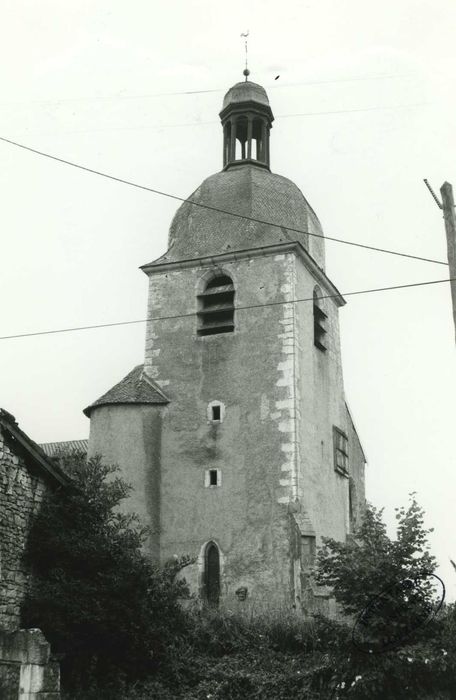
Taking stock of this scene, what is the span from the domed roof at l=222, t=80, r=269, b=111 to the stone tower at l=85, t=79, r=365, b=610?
1.21 meters

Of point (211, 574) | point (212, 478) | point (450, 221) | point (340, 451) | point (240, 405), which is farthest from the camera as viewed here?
point (340, 451)

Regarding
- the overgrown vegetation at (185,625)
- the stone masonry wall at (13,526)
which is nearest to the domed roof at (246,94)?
the overgrown vegetation at (185,625)

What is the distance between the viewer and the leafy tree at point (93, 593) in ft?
53.2

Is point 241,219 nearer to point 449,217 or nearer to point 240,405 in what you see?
point 240,405

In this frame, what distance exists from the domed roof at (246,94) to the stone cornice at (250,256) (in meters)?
6.06

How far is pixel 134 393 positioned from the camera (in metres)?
27.2

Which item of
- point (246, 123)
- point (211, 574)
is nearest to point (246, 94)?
point (246, 123)

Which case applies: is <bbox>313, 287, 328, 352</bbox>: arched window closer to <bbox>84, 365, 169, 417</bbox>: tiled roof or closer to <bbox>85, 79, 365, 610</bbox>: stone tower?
<bbox>85, 79, 365, 610</bbox>: stone tower

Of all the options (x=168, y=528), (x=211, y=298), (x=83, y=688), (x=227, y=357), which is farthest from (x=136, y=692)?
(x=211, y=298)

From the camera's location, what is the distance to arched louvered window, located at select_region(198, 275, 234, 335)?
2795 cm

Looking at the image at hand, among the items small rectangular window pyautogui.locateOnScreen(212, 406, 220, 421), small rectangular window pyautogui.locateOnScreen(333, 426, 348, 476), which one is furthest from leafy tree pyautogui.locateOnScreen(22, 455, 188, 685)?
small rectangular window pyautogui.locateOnScreen(333, 426, 348, 476)

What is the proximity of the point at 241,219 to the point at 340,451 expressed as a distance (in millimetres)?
7718

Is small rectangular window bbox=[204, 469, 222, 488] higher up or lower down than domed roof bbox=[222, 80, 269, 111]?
lower down

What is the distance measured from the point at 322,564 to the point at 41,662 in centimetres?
623
